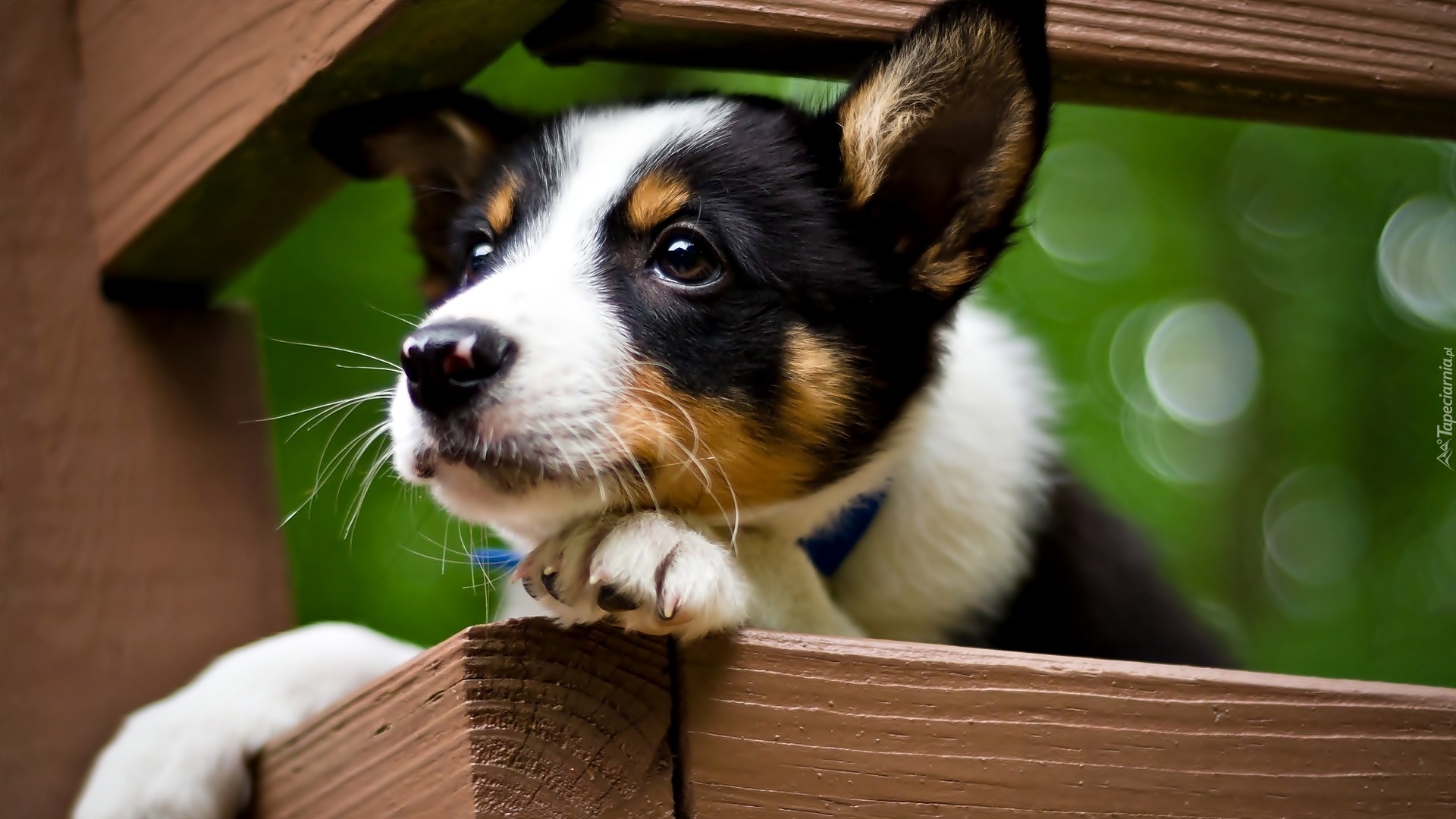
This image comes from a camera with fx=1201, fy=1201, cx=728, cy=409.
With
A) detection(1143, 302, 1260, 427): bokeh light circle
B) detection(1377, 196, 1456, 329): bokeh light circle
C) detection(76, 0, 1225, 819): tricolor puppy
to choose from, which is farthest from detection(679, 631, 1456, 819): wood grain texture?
detection(1143, 302, 1260, 427): bokeh light circle

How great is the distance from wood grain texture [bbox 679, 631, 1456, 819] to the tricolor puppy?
0.15m

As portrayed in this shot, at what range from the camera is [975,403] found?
2.93 meters

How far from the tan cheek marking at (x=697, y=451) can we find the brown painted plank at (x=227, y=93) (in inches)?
24.7

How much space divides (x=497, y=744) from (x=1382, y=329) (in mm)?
7079

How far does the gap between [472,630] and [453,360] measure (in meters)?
0.48

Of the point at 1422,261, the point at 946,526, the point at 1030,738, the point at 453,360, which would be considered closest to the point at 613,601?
the point at 453,360

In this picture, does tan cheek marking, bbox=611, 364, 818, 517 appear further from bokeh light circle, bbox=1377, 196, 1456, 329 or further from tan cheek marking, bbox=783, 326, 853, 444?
bokeh light circle, bbox=1377, 196, 1456, 329

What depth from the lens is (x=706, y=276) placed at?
2.12 m

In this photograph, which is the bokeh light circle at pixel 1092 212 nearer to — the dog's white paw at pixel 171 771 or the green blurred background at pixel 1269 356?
the green blurred background at pixel 1269 356

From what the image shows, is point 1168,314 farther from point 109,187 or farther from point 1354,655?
point 109,187

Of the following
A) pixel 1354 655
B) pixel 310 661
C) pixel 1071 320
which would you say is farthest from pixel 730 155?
pixel 1354 655

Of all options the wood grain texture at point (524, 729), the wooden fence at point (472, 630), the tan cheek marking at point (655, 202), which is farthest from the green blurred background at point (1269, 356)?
the wood grain texture at point (524, 729)

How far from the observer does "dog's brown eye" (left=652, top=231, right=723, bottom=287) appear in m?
2.12

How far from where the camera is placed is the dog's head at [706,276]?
1.82 m
